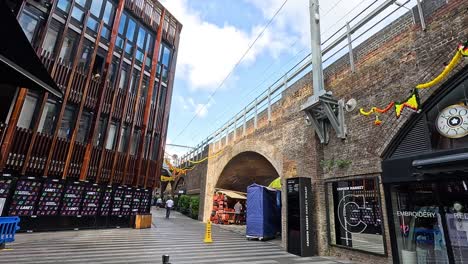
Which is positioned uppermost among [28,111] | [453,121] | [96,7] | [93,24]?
[96,7]

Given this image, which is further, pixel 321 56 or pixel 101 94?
pixel 101 94

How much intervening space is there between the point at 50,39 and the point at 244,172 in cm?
1430

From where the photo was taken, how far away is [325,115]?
9.01 metres

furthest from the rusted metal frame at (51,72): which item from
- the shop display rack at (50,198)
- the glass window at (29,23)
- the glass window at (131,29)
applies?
the glass window at (131,29)

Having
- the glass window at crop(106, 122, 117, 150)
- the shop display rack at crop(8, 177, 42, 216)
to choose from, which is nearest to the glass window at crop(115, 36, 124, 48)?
the glass window at crop(106, 122, 117, 150)

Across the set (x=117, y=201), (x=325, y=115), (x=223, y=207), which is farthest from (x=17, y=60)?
(x=223, y=207)

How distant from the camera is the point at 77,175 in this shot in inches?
499

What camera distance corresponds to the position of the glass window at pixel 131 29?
16.2 metres

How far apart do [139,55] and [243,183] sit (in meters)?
12.7

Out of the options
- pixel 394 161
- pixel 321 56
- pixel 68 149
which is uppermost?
pixel 321 56

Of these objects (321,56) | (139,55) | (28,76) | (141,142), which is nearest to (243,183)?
(141,142)

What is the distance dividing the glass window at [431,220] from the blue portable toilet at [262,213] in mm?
6186

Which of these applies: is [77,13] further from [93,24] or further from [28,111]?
[28,111]

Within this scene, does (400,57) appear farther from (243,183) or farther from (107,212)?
(243,183)
